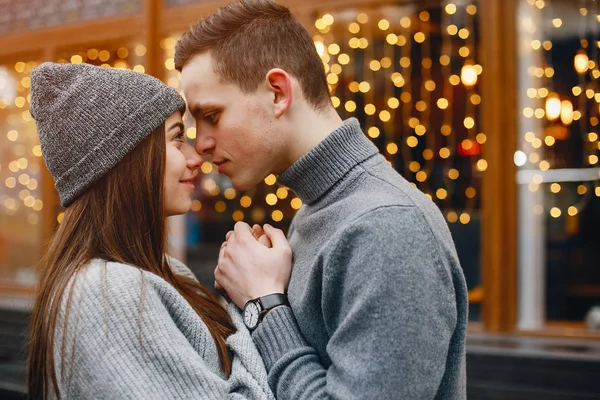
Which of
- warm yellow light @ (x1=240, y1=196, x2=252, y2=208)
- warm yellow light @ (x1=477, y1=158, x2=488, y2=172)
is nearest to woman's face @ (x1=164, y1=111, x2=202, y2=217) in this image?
warm yellow light @ (x1=477, y1=158, x2=488, y2=172)

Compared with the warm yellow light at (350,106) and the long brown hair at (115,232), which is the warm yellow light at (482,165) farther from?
the long brown hair at (115,232)

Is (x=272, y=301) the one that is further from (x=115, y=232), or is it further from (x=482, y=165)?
(x=482, y=165)

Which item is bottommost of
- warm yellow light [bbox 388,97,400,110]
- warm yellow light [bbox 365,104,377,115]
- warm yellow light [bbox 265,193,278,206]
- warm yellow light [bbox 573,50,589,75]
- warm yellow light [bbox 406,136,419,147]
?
warm yellow light [bbox 265,193,278,206]

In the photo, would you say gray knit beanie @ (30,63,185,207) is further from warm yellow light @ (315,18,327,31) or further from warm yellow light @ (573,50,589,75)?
warm yellow light @ (315,18,327,31)

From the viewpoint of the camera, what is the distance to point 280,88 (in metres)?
2.07

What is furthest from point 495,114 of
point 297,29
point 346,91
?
point 297,29

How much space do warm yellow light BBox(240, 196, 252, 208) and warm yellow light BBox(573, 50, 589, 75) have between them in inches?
130

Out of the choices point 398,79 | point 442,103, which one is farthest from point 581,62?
point 398,79

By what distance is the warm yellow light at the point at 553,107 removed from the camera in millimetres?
5297

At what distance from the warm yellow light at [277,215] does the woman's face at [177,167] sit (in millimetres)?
4536

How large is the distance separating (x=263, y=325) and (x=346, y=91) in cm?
474

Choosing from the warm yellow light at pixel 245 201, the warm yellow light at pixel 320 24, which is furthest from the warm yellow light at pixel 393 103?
the warm yellow light at pixel 245 201

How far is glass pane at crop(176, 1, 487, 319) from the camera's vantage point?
18.2 feet

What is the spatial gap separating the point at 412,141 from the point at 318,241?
4209 mm
